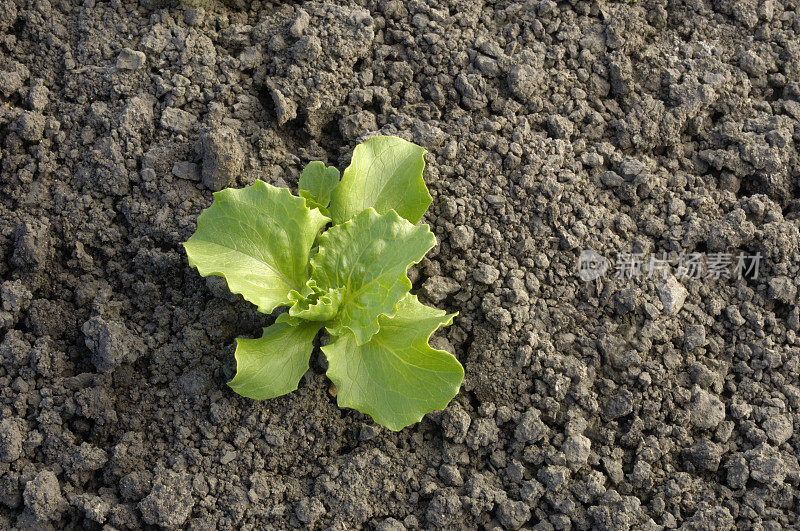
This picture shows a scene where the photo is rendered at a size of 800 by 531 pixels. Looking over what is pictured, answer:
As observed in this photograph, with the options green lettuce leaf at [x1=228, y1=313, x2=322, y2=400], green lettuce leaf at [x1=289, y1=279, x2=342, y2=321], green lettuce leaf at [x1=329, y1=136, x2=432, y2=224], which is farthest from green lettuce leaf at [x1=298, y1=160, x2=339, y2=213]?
green lettuce leaf at [x1=228, y1=313, x2=322, y2=400]

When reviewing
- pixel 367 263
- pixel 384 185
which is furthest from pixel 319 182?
pixel 367 263

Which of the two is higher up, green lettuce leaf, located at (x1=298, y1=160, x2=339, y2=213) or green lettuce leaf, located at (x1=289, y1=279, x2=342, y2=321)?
green lettuce leaf, located at (x1=298, y1=160, x2=339, y2=213)

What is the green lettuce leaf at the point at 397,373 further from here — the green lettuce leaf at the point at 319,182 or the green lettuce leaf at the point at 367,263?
the green lettuce leaf at the point at 319,182

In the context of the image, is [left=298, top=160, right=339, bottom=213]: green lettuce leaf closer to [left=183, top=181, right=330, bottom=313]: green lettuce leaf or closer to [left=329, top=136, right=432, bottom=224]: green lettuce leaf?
[left=329, top=136, right=432, bottom=224]: green lettuce leaf

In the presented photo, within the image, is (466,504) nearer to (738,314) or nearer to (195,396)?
(195,396)

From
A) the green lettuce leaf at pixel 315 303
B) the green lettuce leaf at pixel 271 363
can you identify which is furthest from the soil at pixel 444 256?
the green lettuce leaf at pixel 315 303

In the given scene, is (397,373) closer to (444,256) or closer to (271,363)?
(271,363)
